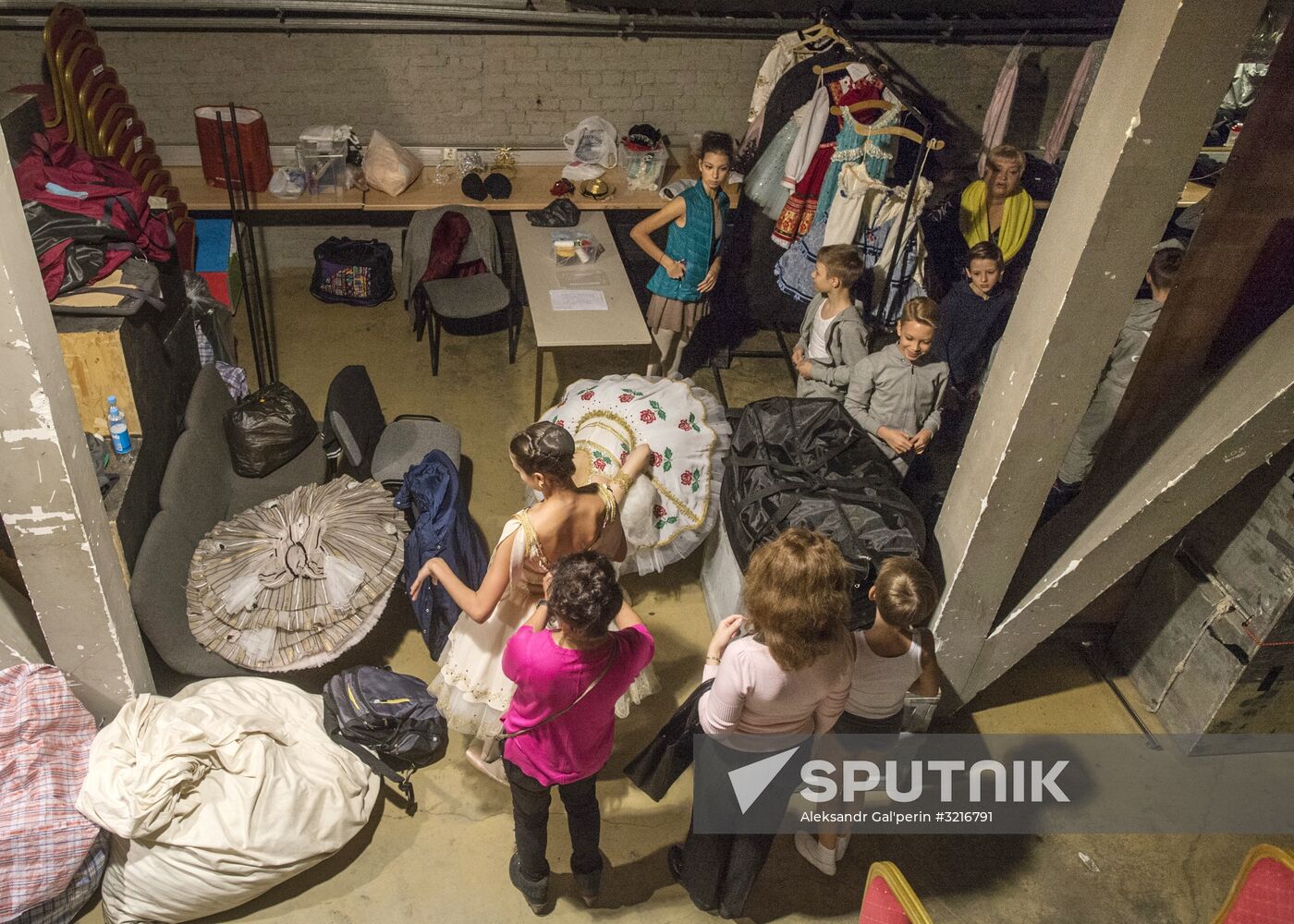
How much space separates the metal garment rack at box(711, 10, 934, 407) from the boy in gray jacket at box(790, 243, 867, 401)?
2.33 ft

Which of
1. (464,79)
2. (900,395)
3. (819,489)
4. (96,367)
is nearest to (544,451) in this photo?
(819,489)

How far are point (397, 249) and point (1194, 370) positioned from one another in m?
5.16

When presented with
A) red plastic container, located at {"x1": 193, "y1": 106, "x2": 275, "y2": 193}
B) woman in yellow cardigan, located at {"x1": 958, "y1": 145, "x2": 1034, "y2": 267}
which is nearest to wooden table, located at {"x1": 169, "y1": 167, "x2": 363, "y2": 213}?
red plastic container, located at {"x1": 193, "y1": 106, "x2": 275, "y2": 193}

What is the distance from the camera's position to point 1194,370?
3799mm

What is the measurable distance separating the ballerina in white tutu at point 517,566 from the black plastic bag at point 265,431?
124 centimetres

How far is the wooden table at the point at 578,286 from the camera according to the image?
5.09m

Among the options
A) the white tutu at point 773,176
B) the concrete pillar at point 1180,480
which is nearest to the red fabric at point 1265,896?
the concrete pillar at point 1180,480

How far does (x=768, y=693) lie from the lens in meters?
2.79

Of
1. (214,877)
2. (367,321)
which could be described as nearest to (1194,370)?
(214,877)

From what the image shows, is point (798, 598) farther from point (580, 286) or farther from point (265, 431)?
point (580, 286)

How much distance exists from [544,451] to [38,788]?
1.95 m

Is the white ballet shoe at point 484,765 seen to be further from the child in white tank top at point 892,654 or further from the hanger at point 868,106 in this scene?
the hanger at point 868,106

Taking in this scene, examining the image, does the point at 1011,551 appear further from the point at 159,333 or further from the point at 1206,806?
the point at 159,333

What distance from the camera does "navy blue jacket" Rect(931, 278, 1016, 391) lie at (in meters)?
4.91
